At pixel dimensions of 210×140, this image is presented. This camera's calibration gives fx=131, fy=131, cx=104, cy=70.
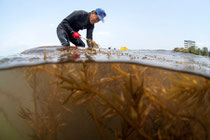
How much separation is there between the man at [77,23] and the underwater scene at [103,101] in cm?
285

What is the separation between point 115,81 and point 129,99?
0.56m

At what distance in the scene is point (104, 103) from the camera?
158cm

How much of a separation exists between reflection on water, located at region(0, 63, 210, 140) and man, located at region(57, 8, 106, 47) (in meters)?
2.96

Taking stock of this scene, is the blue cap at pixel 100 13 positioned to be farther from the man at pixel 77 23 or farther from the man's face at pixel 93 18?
the man's face at pixel 93 18

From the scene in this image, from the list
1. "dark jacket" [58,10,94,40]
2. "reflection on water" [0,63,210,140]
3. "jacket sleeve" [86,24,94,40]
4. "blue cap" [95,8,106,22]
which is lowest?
"reflection on water" [0,63,210,140]

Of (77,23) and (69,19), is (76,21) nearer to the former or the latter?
(77,23)

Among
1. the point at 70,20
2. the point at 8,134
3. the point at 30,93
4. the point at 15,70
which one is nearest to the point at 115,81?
the point at 30,93

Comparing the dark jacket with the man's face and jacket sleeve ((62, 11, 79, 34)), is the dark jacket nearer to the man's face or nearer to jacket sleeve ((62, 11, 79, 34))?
jacket sleeve ((62, 11, 79, 34))

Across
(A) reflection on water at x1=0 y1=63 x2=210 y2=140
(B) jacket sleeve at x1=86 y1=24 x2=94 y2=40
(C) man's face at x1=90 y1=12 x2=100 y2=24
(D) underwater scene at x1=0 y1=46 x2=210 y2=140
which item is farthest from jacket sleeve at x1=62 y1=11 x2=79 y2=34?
(A) reflection on water at x1=0 y1=63 x2=210 y2=140

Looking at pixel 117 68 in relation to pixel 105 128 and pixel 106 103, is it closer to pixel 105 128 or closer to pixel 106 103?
pixel 106 103

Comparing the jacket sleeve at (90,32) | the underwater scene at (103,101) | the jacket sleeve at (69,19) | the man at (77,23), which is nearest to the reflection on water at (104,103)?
the underwater scene at (103,101)

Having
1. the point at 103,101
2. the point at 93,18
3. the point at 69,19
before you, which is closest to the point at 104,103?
the point at 103,101

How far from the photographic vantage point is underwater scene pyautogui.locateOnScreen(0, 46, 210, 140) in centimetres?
151

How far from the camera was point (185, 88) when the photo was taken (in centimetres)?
170
